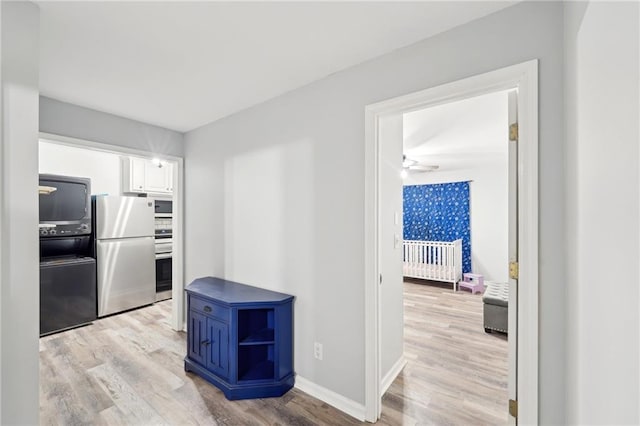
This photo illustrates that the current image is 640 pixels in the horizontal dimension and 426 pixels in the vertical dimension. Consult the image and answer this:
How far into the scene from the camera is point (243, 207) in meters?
2.71

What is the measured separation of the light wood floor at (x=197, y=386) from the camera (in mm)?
1898

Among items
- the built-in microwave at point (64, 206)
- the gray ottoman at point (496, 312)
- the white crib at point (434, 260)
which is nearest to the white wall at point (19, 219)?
the built-in microwave at point (64, 206)

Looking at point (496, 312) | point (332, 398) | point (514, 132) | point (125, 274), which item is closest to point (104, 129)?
point (125, 274)

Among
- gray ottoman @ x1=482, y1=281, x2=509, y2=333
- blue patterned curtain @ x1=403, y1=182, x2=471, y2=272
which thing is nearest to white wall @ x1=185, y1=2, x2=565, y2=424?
gray ottoman @ x1=482, y1=281, x2=509, y2=333

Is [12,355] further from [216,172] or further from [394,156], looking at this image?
[394,156]

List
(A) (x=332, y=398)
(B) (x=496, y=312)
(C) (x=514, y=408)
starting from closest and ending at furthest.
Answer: (C) (x=514, y=408)
(A) (x=332, y=398)
(B) (x=496, y=312)

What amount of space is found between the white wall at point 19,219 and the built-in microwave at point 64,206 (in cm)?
272

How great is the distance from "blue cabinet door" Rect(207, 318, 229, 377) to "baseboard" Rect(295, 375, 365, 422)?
1.94 ft

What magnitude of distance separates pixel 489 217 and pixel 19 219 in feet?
21.6

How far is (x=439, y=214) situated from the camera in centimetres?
622
